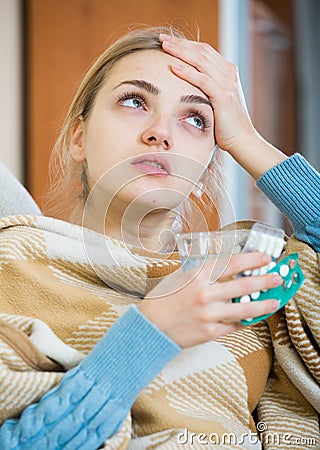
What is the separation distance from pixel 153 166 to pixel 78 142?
0.24 m

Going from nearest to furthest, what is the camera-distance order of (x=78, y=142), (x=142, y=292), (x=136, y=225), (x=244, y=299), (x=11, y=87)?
(x=244, y=299), (x=142, y=292), (x=136, y=225), (x=78, y=142), (x=11, y=87)

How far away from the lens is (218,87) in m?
1.07

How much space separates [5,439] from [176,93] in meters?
0.51

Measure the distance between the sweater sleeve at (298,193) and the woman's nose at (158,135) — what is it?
0.15 metres

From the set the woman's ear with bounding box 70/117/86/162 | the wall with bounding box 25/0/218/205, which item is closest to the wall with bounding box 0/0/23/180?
the wall with bounding box 25/0/218/205

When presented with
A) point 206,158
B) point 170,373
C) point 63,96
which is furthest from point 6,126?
point 170,373

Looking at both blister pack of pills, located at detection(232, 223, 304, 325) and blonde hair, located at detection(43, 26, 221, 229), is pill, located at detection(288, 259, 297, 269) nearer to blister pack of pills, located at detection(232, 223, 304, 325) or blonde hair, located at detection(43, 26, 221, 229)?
blister pack of pills, located at detection(232, 223, 304, 325)

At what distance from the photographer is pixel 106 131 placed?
3.43 feet

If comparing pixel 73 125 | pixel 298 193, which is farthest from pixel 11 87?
pixel 298 193

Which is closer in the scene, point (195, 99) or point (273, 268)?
point (273, 268)

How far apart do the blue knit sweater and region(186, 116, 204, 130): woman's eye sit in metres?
0.38

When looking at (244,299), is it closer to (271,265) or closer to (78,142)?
(271,265)

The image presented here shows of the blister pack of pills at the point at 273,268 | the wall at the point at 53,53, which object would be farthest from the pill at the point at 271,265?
the wall at the point at 53,53

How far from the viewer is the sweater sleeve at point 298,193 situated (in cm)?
101
